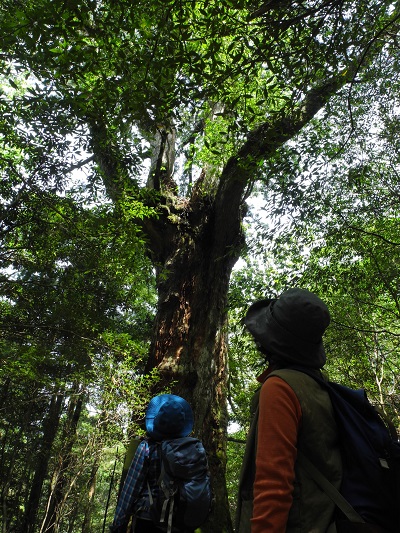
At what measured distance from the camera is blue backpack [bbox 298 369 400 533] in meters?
1.25

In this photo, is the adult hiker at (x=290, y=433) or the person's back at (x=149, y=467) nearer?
the adult hiker at (x=290, y=433)

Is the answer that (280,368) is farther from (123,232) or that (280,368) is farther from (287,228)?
(287,228)

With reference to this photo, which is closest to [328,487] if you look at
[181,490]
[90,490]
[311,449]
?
[311,449]

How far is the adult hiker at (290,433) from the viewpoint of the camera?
126 centimetres

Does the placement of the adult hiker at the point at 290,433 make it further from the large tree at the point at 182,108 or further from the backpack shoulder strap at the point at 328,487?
the large tree at the point at 182,108

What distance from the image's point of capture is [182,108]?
4.43 m

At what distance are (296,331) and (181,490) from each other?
1798 mm

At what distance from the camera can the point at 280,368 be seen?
63.6 inches

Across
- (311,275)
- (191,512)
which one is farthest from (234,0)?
(311,275)

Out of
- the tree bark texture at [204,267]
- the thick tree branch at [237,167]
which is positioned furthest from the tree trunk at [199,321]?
the thick tree branch at [237,167]

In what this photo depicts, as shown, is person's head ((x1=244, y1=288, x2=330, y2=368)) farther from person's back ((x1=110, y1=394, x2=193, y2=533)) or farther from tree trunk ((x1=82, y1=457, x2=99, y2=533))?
tree trunk ((x1=82, y1=457, x2=99, y2=533))

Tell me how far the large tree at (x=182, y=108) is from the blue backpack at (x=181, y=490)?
99.1 inches

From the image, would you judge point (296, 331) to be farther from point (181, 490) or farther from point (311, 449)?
point (181, 490)

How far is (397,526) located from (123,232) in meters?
4.35
